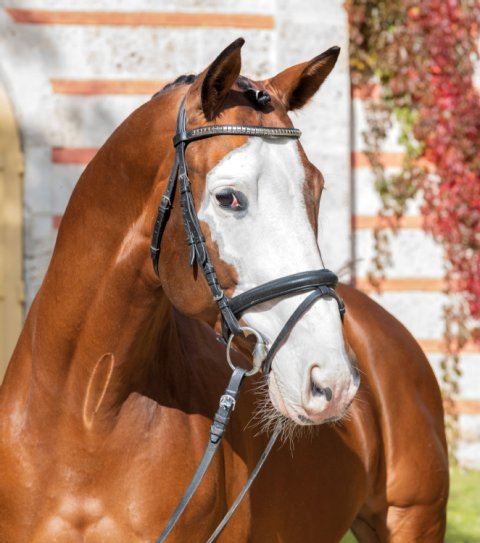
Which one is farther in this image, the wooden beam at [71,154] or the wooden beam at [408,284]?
the wooden beam at [408,284]

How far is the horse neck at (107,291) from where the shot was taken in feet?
7.83

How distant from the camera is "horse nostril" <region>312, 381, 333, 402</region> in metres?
2.06

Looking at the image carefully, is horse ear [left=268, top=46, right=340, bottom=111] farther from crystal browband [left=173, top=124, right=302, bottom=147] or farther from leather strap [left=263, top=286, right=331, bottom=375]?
leather strap [left=263, top=286, right=331, bottom=375]

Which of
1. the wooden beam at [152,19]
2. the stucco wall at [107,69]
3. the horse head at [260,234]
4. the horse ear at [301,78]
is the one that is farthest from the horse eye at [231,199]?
the wooden beam at [152,19]

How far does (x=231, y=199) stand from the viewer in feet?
7.14

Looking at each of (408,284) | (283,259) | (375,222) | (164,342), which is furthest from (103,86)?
(283,259)

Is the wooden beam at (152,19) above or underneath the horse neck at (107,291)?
above

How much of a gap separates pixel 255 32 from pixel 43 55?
129 cm

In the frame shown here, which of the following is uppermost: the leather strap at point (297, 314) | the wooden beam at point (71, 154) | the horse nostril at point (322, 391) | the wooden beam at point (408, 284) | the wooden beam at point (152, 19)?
the wooden beam at point (152, 19)

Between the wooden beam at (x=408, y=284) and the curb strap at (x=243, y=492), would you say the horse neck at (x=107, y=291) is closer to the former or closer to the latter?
the curb strap at (x=243, y=492)

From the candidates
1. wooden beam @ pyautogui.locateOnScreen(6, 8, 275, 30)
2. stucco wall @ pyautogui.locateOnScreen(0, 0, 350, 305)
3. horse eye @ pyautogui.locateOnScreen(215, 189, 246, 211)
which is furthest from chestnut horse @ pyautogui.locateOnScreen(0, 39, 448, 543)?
wooden beam @ pyautogui.locateOnScreen(6, 8, 275, 30)

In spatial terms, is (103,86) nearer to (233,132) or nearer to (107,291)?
(107,291)

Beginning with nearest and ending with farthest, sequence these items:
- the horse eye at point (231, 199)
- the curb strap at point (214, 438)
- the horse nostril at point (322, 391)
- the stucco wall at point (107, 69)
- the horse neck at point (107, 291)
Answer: the horse nostril at point (322, 391)
the horse eye at point (231, 199)
the curb strap at point (214, 438)
the horse neck at point (107, 291)
the stucco wall at point (107, 69)

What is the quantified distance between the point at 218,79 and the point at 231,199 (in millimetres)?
281
